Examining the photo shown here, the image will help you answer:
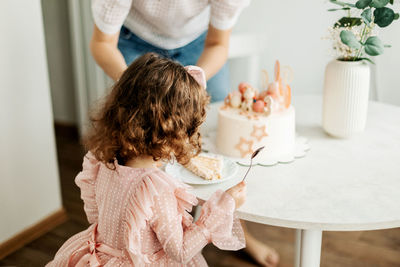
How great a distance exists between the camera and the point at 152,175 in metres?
1.01

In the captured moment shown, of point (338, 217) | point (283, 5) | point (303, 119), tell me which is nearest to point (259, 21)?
point (283, 5)

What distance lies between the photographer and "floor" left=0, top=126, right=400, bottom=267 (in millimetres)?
1896

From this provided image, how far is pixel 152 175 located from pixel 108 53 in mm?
718

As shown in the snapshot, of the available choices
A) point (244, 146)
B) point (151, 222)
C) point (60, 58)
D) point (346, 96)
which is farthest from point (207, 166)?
point (60, 58)

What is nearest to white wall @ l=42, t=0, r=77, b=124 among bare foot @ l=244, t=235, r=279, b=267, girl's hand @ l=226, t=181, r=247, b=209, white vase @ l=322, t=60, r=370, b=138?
bare foot @ l=244, t=235, r=279, b=267

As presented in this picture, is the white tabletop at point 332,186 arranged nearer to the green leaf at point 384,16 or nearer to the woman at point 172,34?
the green leaf at point 384,16

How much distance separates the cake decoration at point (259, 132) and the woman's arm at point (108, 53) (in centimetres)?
54

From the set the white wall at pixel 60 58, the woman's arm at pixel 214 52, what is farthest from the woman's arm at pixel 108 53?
the white wall at pixel 60 58

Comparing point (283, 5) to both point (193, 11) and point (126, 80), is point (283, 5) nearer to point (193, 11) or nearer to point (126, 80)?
Answer: point (193, 11)

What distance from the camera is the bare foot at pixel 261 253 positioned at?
1859 mm

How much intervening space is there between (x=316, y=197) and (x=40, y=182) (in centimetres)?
139

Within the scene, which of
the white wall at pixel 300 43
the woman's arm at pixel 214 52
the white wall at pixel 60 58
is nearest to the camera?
the woman's arm at pixel 214 52

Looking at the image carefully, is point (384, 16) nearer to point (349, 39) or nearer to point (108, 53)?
point (349, 39)

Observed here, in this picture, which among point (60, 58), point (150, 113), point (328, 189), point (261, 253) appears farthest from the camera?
point (60, 58)
